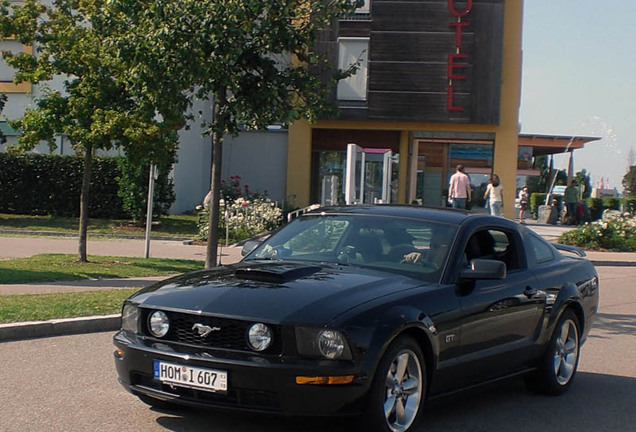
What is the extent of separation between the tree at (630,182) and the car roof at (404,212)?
84.4 metres

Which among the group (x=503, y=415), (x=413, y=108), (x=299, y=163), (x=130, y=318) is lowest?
(x=503, y=415)

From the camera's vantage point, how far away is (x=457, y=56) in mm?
32469

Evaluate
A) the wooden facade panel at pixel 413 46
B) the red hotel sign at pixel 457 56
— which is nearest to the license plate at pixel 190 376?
the red hotel sign at pixel 457 56

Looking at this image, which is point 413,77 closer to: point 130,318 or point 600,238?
point 600,238

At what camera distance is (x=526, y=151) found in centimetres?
4862

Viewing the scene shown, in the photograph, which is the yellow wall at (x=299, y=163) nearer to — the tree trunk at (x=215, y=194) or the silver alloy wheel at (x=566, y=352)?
the tree trunk at (x=215, y=194)

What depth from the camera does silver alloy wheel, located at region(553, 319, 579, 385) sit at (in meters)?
7.38

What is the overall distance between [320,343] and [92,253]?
48.1 ft

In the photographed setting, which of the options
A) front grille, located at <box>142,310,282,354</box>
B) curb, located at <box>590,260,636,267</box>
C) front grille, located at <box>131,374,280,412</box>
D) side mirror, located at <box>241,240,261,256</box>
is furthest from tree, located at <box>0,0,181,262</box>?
curb, located at <box>590,260,636,267</box>

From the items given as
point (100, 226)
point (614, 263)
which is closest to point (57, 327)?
point (614, 263)

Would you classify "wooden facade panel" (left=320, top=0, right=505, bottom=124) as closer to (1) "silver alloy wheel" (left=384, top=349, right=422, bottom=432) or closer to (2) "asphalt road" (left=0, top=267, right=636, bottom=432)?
(2) "asphalt road" (left=0, top=267, right=636, bottom=432)

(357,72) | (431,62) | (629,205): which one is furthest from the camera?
(629,205)

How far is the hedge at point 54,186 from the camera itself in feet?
90.7

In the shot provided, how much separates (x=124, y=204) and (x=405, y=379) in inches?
847
